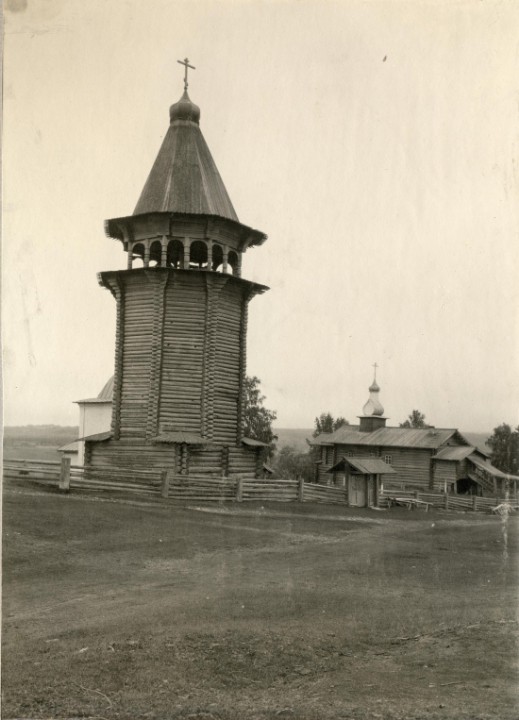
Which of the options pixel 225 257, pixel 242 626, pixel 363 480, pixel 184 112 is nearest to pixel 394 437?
pixel 363 480

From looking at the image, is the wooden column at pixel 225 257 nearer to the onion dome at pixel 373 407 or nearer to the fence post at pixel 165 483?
the fence post at pixel 165 483

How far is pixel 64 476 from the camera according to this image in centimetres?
2216

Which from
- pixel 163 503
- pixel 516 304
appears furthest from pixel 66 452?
pixel 516 304

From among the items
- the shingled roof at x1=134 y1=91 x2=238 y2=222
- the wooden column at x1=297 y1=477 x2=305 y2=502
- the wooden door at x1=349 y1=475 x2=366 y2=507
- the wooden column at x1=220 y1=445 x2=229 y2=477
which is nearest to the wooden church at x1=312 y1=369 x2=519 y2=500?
the wooden door at x1=349 y1=475 x2=366 y2=507

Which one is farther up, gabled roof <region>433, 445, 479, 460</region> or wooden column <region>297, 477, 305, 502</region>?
gabled roof <region>433, 445, 479, 460</region>

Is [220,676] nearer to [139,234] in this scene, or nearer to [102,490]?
[102,490]

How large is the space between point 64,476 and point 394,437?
3268 cm

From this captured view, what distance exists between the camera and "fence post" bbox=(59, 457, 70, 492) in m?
22.1

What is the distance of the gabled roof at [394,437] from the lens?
154 ft

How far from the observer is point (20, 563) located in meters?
12.0

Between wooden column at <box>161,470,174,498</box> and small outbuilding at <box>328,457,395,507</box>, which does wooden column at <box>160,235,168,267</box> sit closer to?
wooden column at <box>161,470,174,498</box>

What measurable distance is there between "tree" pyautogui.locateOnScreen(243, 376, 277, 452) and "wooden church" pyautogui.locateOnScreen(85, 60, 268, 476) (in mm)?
19906

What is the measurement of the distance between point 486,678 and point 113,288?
22.9m

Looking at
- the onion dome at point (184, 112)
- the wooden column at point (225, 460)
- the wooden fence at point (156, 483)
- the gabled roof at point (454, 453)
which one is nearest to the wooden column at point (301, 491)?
the wooden fence at point (156, 483)
